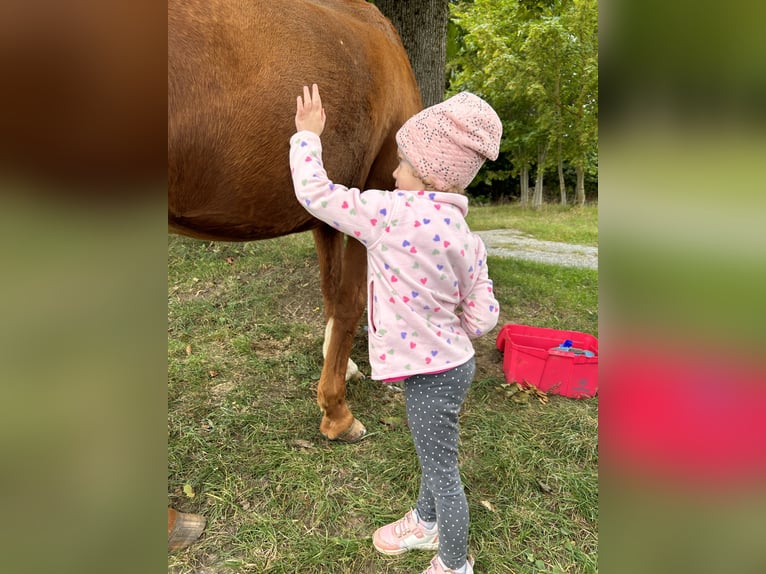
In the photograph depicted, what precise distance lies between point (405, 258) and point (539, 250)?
8.09m

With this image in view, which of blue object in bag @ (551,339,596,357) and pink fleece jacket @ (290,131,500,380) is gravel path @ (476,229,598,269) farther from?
pink fleece jacket @ (290,131,500,380)

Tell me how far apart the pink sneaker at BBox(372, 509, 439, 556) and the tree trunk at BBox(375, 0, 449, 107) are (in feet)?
10.6

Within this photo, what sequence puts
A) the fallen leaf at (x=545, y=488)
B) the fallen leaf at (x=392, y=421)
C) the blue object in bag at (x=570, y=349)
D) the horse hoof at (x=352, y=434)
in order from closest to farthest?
1. the fallen leaf at (x=545, y=488)
2. the horse hoof at (x=352, y=434)
3. the fallen leaf at (x=392, y=421)
4. the blue object in bag at (x=570, y=349)

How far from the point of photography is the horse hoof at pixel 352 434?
2.62 m

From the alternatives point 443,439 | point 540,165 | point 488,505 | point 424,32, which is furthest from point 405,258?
point 540,165

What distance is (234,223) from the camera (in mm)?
1660

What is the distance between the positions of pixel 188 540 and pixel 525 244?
8.82m

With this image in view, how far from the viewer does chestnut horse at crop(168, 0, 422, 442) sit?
1.32 meters

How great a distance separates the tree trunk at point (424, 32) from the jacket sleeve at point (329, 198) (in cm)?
264
